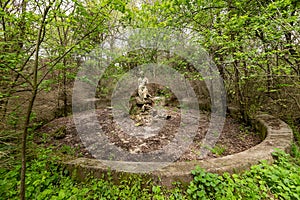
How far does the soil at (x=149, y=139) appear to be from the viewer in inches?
136

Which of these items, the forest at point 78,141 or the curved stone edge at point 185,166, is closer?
the forest at point 78,141

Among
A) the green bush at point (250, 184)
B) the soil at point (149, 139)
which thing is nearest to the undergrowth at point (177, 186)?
the green bush at point (250, 184)

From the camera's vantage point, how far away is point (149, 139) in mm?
4062

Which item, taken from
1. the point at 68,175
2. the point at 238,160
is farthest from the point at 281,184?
the point at 68,175

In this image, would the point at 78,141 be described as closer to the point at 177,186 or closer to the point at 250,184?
the point at 177,186

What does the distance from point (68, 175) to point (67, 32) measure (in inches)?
193

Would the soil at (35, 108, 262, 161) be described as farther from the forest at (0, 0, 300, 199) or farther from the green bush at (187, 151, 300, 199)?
the green bush at (187, 151, 300, 199)

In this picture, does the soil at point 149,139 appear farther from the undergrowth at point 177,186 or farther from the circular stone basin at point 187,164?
the undergrowth at point 177,186

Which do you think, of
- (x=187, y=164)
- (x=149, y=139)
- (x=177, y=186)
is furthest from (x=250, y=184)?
(x=149, y=139)

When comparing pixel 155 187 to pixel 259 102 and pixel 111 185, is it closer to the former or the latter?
pixel 111 185

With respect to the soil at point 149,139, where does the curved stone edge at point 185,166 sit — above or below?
above

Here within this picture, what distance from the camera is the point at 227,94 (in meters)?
6.12

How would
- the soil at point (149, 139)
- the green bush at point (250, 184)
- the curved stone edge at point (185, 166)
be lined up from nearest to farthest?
the green bush at point (250, 184) → the curved stone edge at point (185, 166) → the soil at point (149, 139)

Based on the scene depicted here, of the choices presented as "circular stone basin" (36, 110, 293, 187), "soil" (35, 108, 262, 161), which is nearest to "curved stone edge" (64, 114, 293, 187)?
"circular stone basin" (36, 110, 293, 187)
